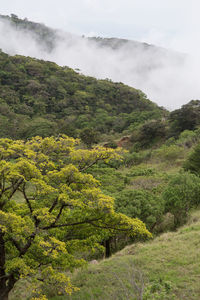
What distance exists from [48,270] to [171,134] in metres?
38.9

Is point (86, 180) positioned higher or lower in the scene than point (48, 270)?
higher

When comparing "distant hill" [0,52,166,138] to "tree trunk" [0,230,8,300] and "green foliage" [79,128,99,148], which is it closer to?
"green foliage" [79,128,99,148]

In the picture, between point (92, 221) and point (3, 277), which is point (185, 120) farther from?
point (3, 277)

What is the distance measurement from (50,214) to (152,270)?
4.43 m

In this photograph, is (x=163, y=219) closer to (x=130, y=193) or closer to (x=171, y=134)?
(x=130, y=193)

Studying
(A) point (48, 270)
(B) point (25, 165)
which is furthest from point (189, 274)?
(B) point (25, 165)

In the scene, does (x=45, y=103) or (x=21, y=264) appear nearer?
(x=21, y=264)

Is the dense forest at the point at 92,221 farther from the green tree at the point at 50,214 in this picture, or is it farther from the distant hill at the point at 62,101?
the distant hill at the point at 62,101

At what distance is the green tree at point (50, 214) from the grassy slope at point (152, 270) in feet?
4.12

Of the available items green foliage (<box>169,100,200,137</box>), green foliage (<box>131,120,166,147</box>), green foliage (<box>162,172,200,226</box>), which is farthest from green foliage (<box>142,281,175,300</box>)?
green foliage (<box>131,120,166,147</box>)

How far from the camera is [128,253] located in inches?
430

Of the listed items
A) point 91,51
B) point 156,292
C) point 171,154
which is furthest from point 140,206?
point 91,51

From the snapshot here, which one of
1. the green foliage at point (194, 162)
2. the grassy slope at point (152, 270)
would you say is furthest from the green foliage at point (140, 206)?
the green foliage at point (194, 162)

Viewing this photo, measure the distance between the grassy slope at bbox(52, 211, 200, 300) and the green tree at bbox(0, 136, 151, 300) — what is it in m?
1.25
